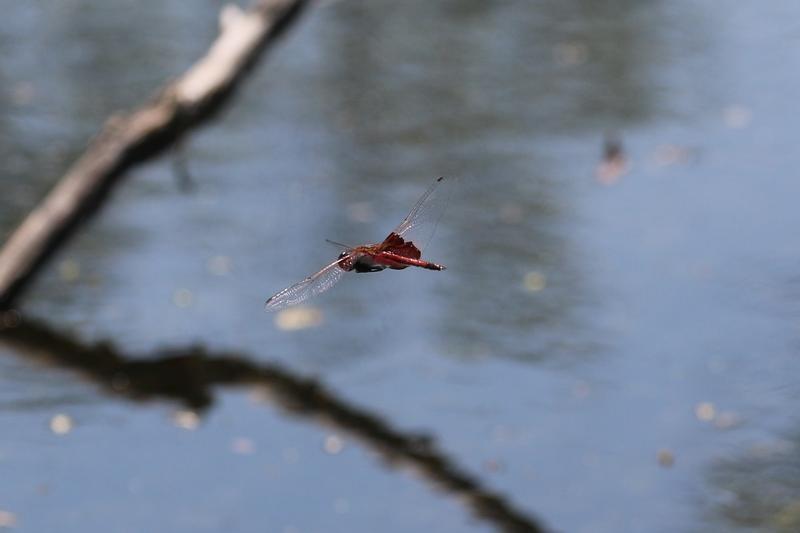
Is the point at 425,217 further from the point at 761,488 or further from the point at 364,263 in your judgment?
the point at 761,488

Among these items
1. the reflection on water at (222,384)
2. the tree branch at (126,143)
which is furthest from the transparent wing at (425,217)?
the tree branch at (126,143)

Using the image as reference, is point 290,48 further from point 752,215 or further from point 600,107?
point 752,215

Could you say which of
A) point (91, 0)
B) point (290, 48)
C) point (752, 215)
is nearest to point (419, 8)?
point (290, 48)

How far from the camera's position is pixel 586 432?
178 inches

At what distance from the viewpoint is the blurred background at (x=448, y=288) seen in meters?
4.31

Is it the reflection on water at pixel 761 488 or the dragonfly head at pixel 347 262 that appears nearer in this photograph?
the dragonfly head at pixel 347 262

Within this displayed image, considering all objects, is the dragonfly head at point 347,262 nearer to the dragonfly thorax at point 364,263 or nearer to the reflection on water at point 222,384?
the dragonfly thorax at point 364,263

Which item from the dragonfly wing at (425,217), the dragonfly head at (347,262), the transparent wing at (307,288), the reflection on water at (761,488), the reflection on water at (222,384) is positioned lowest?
the reflection on water at (222,384)

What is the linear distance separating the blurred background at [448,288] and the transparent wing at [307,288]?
2.47 meters

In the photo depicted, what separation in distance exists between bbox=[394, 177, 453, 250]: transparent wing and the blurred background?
2411mm

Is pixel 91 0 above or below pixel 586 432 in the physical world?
above

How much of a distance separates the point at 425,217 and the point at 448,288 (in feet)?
11.8

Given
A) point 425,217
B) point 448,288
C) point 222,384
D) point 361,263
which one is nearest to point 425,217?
point 425,217

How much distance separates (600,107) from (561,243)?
70.6 inches
